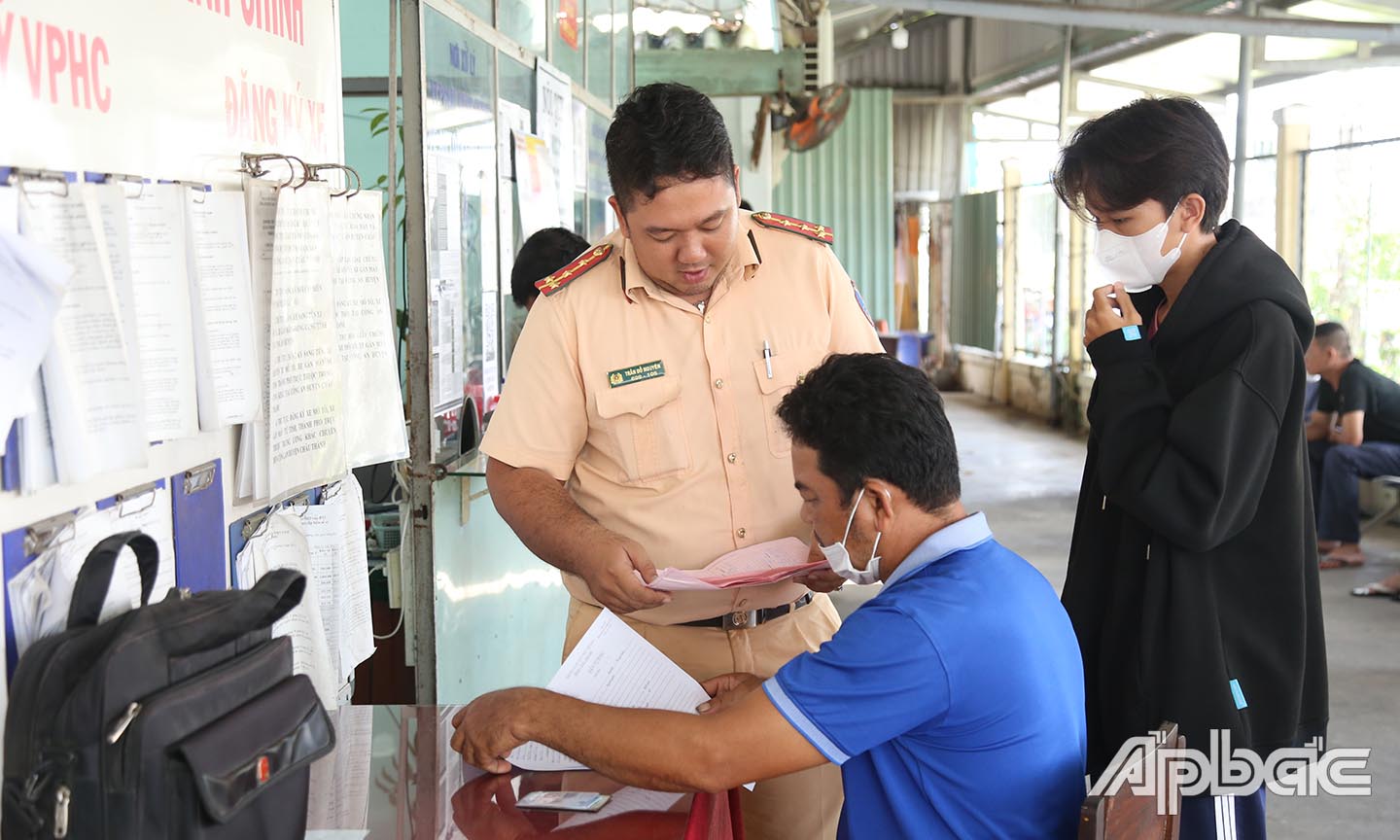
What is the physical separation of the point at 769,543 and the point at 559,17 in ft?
9.34

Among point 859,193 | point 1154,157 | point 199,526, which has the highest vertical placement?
point 859,193

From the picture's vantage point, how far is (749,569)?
6.57 ft

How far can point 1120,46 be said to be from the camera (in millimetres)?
11266

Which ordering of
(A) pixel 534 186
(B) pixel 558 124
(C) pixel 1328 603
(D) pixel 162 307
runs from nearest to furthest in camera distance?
(D) pixel 162 307, (A) pixel 534 186, (B) pixel 558 124, (C) pixel 1328 603

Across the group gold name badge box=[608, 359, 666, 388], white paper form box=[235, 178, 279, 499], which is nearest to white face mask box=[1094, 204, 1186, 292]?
gold name badge box=[608, 359, 666, 388]

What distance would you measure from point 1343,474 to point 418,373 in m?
5.84

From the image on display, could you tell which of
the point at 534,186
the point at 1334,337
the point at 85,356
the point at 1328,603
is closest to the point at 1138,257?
the point at 85,356

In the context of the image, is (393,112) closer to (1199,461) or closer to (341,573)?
(341,573)

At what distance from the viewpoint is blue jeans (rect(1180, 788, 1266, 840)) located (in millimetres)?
1992

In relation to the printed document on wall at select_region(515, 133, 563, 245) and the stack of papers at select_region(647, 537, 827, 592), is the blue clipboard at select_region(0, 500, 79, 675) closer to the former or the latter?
the stack of papers at select_region(647, 537, 827, 592)

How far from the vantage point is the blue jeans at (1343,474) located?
22.7ft

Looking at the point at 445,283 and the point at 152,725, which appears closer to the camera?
Answer: the point at 152,725

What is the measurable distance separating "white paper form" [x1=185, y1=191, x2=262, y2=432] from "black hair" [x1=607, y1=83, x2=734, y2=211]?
586mm

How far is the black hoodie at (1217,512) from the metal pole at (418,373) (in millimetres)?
1506
